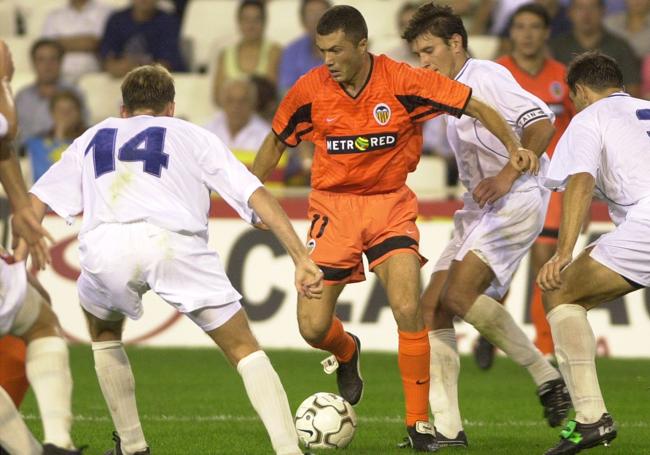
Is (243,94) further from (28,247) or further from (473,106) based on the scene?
(28,247)

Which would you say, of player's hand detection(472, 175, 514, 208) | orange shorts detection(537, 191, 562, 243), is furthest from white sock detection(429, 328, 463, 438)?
orange shorts detection(537, 191, 562, 243)

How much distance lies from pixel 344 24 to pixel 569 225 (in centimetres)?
166

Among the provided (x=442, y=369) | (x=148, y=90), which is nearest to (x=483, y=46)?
(x=442, y=369)

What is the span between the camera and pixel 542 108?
813 cm

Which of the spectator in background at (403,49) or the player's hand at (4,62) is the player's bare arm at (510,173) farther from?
the spectator in background at (403,49)

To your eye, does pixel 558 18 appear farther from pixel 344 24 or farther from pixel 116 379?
pixel 116 379

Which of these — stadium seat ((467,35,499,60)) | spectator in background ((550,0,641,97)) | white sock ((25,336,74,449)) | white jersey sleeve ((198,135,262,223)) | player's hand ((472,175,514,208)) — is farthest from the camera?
stadium seat ((467,35,499,60))

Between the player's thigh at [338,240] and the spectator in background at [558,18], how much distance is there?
7.49 metres

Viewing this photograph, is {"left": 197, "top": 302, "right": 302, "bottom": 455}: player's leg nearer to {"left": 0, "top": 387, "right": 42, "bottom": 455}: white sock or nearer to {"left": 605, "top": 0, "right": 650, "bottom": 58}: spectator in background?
{"left": 0, "top": 387, "right": 42, "bottom": 455}: white sock

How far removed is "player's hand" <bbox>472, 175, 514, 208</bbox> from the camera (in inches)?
312

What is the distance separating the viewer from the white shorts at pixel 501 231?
26.7ft

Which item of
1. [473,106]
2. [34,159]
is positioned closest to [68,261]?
[34,159]

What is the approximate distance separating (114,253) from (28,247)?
0.46 meters

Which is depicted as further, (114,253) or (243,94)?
(243,94)
